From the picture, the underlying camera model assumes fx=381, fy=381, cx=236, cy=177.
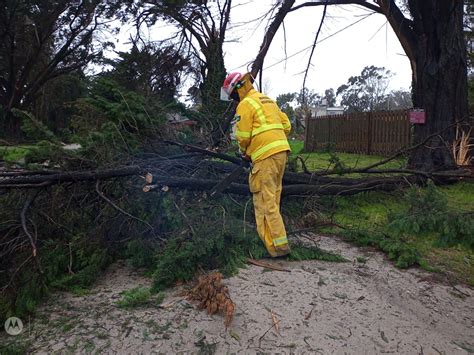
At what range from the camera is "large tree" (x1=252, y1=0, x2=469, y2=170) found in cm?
721


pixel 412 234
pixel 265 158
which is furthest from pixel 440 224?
pixel 265 158

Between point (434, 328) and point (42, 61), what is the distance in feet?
94.0

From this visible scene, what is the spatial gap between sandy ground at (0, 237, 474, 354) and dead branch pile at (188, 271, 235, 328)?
56mm

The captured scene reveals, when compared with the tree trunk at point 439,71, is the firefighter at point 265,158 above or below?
below

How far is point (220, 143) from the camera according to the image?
5.24 m

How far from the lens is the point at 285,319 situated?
2607 mm

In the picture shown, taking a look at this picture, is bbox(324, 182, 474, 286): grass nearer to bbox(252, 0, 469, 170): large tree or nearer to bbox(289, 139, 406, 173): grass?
bbox(289, 139, 406, 173): grass

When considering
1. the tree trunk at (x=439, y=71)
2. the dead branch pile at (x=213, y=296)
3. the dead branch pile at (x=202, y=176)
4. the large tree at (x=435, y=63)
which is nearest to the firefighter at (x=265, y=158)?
the dead branch pile at (x=202, y=176)

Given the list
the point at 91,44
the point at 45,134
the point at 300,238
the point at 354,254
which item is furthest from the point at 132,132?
the point at 91,44

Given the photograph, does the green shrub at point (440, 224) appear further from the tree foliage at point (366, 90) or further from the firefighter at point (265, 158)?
the tree foliage at point (366, 90)

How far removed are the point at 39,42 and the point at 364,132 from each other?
62.8 ft

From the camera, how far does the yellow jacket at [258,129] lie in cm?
353

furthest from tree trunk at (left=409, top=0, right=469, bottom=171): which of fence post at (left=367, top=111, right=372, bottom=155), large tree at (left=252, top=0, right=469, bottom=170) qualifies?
fence post at (left=367, top=111, right=372, bottom=155)

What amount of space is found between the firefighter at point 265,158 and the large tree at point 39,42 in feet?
64.5
